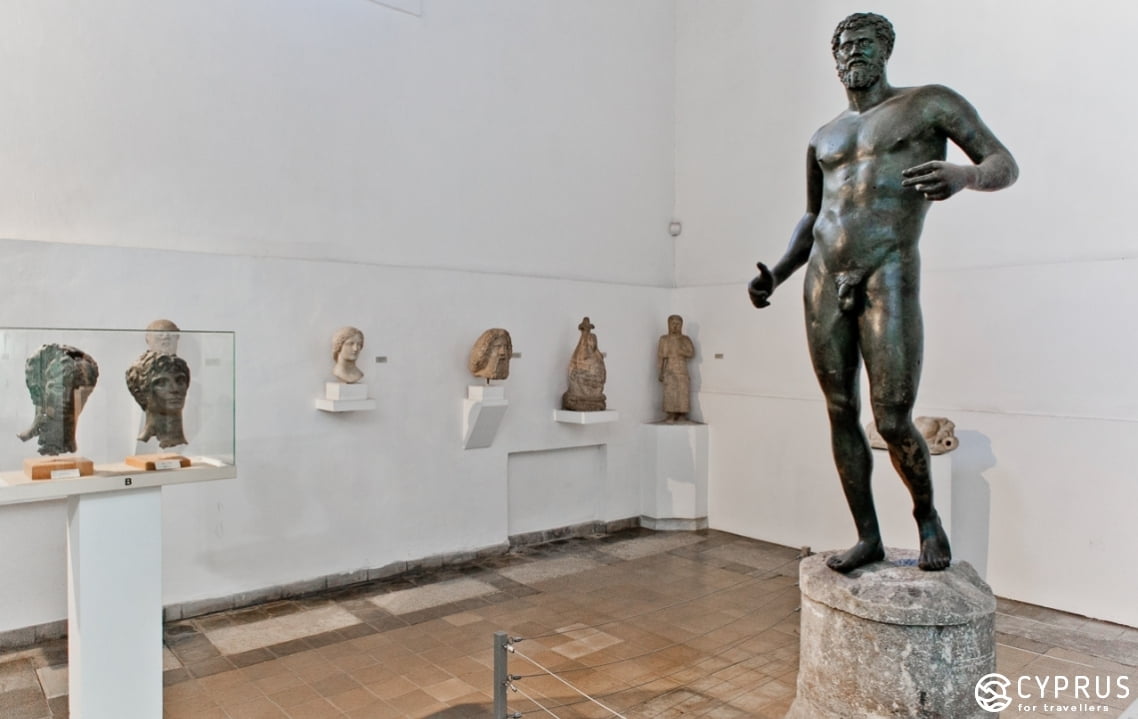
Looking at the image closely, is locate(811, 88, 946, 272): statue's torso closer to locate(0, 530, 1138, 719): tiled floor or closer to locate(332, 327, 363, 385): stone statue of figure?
locate(0, 530, 1138, 719): tiled floor

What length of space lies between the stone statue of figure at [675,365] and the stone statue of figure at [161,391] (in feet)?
17.0

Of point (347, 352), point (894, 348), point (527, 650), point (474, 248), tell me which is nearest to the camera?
point (894, 348)

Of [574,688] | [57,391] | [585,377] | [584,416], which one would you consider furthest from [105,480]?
[585,377]

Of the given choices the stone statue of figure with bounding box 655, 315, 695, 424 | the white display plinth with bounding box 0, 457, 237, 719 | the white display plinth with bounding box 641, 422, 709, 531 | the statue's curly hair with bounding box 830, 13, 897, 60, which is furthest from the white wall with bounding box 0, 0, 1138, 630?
the statue's curly hair with bounding box 830, 13, 897, 60

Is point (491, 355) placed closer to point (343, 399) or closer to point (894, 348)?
point (343, 399)

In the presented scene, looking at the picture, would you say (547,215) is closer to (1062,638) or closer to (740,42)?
(740,42)

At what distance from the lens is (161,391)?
3250 millimetres

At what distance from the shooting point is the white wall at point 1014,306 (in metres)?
5.15

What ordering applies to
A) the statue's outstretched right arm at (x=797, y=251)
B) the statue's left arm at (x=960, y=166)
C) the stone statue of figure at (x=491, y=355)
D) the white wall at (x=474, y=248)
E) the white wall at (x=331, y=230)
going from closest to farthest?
the statue's left arm at (x=960, y=166)
the statue's outstretched right arm at (x=797, y=251)
the white wall at (x=331, y=230)
the white wall at (x=474, y=248)
the stone statue of figure at (x=491, y=355)

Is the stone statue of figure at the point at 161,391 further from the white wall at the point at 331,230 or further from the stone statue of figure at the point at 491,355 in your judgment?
the stone statue of figure at the point at 491,355

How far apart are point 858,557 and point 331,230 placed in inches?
169

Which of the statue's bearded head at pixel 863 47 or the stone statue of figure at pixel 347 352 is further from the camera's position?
the stone statue of figure at pixel 347 352

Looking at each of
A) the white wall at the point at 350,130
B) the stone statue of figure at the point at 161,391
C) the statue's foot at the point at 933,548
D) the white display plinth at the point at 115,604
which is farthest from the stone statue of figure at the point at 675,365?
the white display plinth at the point at 115,604

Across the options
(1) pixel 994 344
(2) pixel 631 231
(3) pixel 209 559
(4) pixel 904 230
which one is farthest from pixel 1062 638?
(3) pixel 209 559
